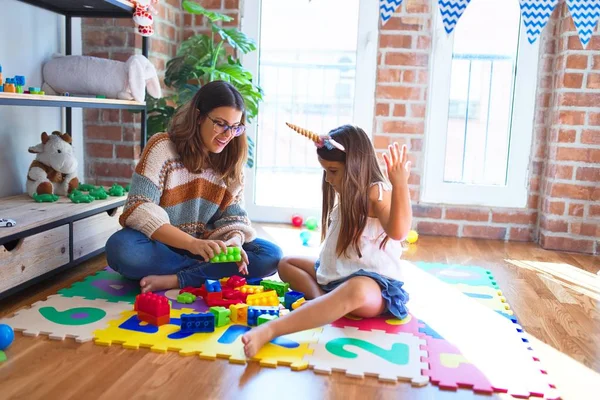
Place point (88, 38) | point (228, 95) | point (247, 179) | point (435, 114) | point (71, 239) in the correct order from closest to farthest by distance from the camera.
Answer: point (228, 95), point (71, 239), point (88, 38), point (435, 114), point (247, 179)

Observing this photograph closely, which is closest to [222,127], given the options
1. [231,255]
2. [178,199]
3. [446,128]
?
[178,199]

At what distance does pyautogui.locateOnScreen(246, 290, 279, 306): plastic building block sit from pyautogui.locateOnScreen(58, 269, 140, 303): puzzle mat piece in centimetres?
39

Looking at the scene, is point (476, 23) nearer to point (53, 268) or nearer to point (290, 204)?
A: point (290, 204)

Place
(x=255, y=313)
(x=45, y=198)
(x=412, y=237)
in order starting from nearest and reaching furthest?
1. (x=255, y=313)
2. (x=45, y=198)
3. (x=412, y=237)

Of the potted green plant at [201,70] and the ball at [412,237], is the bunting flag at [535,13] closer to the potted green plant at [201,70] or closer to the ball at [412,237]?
the ball at [412,237]

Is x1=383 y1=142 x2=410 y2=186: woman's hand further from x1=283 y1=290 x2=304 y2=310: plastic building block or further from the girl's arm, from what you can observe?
x1=283 y1=290 x2=304 y2=310: plastic building block

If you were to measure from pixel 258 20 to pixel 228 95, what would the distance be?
5.02 feet

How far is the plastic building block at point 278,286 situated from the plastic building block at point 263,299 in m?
0.10

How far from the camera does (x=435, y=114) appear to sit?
3340 mm

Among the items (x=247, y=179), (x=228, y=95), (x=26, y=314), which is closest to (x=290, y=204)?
(x=247, y=179)

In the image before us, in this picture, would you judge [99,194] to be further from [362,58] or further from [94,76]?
[362,58]

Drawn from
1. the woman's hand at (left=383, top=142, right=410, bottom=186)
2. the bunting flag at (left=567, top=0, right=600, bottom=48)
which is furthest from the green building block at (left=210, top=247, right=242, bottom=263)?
the bunting flag at (left=567, top=0, right=600, bottom=48)

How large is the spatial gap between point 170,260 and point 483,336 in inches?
40.6

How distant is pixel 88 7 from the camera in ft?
9.19
